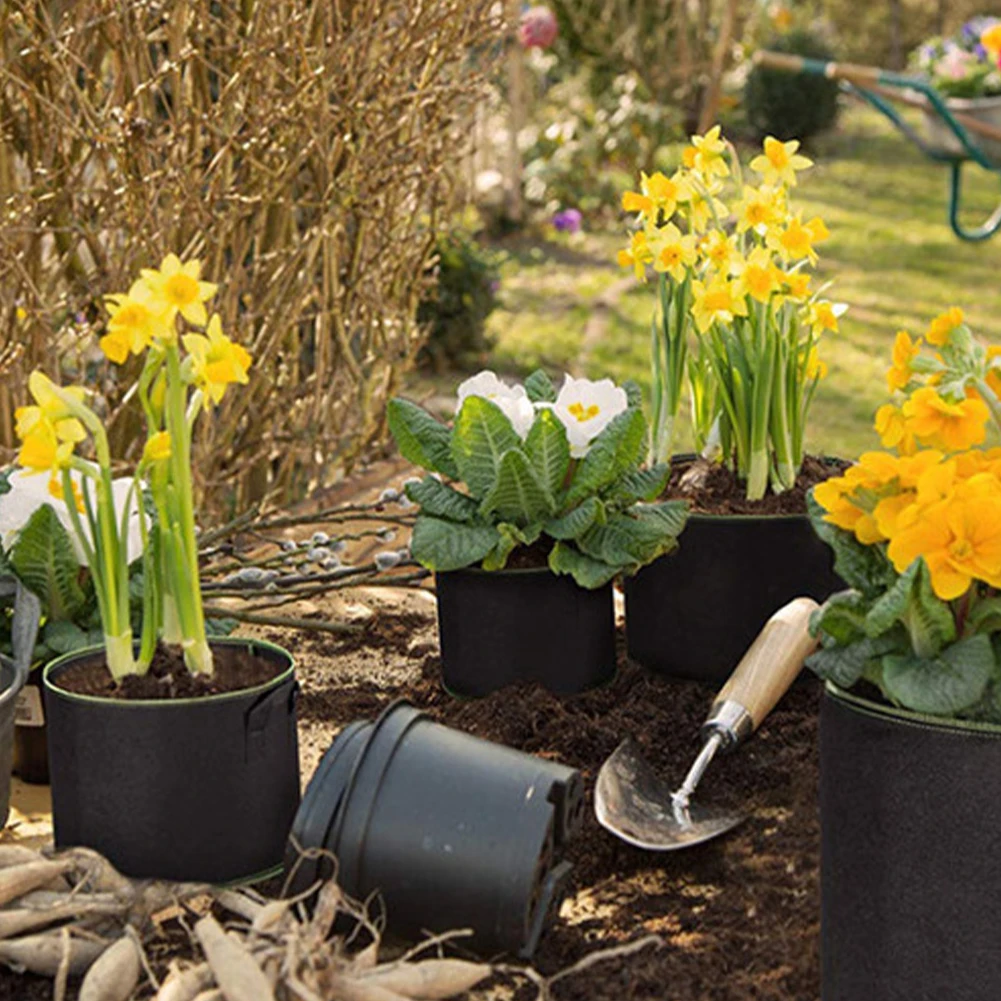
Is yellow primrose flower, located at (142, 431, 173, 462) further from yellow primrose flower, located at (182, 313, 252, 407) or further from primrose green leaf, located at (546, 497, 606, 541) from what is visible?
primrose green leaf, located at (546, 497, 606, 541)

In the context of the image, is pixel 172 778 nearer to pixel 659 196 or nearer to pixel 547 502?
pixel 547 502

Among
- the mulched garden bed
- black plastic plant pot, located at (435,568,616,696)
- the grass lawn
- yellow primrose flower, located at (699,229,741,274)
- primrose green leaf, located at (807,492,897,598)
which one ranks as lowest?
the grass lawn

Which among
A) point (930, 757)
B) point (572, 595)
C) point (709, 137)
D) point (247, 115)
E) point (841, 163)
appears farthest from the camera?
point (841, 163)

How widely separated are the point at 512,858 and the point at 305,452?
7.54ft

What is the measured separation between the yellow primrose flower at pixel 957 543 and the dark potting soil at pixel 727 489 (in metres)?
0.91

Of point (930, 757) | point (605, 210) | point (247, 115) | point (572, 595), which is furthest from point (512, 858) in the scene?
point (605, 210)

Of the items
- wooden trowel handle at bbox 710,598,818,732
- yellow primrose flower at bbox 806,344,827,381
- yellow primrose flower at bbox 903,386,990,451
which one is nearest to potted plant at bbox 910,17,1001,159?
yellow primrose flower at bbox 806,344,827,381

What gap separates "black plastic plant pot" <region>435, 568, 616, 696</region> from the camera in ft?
7.75

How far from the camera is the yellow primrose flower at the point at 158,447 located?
5.68ft

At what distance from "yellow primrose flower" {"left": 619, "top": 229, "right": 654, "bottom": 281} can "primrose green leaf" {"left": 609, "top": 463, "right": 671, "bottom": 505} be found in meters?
0.33

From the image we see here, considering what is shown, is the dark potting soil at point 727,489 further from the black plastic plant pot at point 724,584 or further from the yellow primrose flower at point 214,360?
the yellow primrose flower at point 214,360

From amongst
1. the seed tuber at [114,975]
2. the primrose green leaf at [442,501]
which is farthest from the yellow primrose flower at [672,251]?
the seed tuber at [114,975]

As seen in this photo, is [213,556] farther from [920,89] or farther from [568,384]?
[920,89]

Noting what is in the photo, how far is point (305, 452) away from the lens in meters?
3.86
